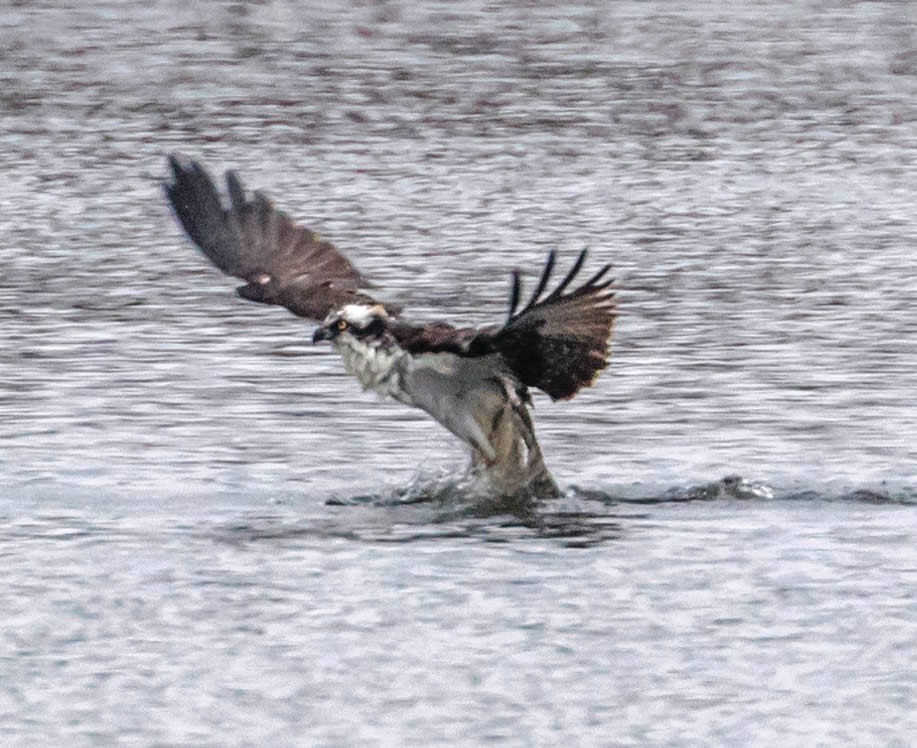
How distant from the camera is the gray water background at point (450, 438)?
7.30 meters

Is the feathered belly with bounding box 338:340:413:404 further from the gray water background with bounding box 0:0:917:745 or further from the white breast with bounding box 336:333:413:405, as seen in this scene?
the gray water background with bounding box 0:0:917:745

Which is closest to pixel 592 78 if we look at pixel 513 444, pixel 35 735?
pixel 513 444

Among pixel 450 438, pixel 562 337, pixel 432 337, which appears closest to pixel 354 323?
pixel 432 337

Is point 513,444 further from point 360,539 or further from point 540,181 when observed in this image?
point 540,181

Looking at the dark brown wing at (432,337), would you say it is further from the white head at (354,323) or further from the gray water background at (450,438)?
the gray water background at (450,438)

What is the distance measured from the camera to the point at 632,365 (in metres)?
11.7

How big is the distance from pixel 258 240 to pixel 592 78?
975 cm

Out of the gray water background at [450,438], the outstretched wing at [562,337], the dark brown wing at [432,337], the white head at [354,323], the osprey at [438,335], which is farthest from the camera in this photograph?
the white head at [354,323]

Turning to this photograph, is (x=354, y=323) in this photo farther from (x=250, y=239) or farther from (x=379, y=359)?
(x=250, y=239)

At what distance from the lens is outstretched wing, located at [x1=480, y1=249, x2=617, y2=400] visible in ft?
29.3

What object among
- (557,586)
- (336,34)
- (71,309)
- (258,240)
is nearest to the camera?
(557,586)

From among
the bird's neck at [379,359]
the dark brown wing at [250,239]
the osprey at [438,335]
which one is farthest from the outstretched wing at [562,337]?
the dark brown wing at [250,239]

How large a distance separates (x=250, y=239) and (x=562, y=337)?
1.94 meters

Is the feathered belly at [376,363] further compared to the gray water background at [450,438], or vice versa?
the feathered belly at [376,363]
